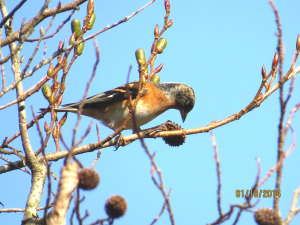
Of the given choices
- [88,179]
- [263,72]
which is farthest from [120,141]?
[88,179]

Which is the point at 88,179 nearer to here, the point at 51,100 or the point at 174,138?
the point at 51,100

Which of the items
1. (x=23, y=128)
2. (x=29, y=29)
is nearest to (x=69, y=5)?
(x=29, y=29)

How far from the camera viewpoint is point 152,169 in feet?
8.61

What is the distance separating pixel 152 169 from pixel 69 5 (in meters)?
1.79

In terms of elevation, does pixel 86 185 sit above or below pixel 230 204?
above

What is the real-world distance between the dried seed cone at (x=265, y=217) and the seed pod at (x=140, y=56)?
196 cm

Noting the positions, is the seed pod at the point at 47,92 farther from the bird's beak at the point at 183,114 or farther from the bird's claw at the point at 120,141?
the bird's beak at the point at 183,114

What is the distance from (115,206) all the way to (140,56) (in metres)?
1.84

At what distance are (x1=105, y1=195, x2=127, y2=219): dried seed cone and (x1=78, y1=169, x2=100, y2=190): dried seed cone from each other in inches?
8.1

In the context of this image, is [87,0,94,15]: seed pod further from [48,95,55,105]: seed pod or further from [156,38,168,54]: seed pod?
[48,95,55,105]: seed pod

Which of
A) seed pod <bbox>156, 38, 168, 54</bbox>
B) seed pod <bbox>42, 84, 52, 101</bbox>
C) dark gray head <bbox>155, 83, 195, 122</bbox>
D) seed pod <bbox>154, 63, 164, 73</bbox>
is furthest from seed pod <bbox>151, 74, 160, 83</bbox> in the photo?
seed pod <bbox>42, 84, 52, 101</bbox>

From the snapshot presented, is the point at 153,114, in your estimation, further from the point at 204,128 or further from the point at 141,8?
the point at 141,8

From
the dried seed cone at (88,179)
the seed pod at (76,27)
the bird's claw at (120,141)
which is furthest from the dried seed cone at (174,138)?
the dried seed cone at (88,179)

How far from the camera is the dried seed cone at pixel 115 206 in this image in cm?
268
